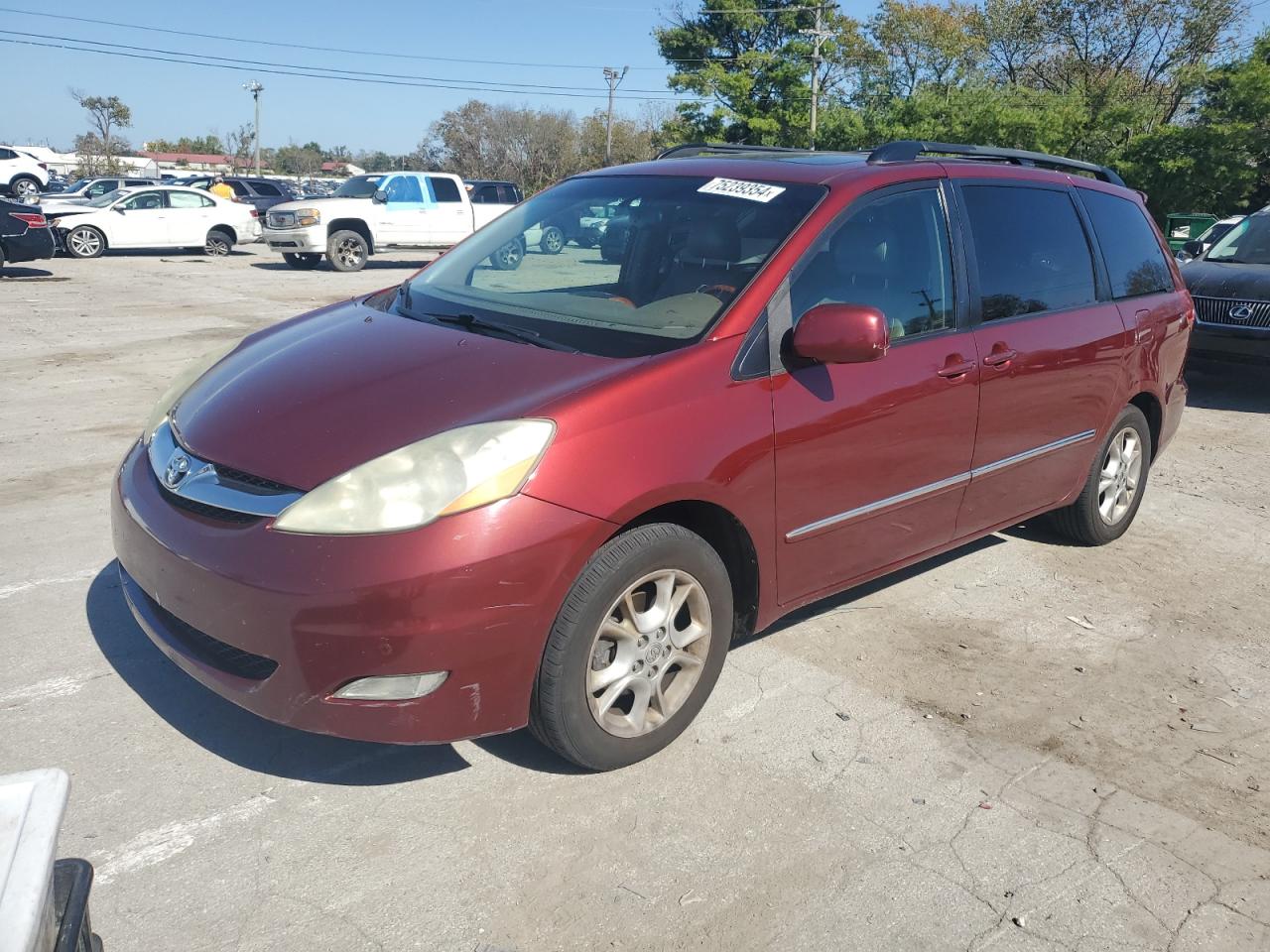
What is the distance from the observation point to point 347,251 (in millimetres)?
20906

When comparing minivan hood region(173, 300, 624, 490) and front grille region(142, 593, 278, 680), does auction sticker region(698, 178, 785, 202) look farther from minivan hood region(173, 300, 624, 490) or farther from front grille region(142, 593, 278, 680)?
front grille region(142, 593, 278, 680)

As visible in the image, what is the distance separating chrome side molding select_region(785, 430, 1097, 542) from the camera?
355 centimetres

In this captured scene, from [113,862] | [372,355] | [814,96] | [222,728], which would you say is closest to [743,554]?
[372,355]

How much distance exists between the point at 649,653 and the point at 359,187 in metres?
20.6

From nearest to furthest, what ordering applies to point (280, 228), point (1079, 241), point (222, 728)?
point (222, 728), point (1079, 241), point (280, 228)

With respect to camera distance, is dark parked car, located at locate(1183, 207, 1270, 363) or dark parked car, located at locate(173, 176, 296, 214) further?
dark parked car, located at locate(173, 176, 296, 214)

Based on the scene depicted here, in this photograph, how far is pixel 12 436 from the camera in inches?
272

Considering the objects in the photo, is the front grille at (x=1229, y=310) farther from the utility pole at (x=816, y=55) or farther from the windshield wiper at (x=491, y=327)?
the utility pole at (x=816, y=55)

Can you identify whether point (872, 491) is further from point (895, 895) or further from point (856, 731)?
point (895, 895)

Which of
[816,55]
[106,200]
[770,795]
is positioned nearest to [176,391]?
[770,795]

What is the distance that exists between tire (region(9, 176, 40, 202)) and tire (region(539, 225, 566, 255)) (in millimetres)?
33572

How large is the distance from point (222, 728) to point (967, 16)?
1962 inches

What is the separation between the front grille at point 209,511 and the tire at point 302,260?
1868 centimetres

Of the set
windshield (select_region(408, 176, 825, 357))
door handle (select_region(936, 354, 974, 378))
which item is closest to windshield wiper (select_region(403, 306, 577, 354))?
windshield (select_region(408, 176, 825, 357))
